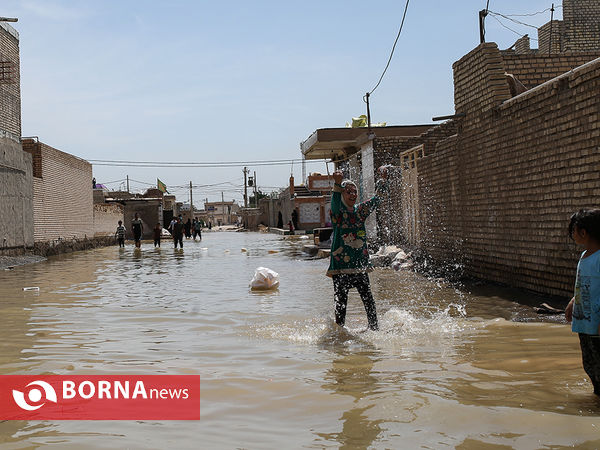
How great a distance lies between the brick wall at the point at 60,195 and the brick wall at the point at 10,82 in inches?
92.4

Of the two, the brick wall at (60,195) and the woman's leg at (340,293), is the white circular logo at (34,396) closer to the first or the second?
the woman's leg at (340,293)

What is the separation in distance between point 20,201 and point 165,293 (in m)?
13.8

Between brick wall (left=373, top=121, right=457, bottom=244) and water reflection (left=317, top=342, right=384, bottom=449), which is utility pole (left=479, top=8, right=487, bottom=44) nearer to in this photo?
brick wall (left=373, top=121, right=457, bottom=244)

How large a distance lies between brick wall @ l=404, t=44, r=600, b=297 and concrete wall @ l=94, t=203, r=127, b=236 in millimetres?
26599

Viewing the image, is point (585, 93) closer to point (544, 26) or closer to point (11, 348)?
point (11, 348)

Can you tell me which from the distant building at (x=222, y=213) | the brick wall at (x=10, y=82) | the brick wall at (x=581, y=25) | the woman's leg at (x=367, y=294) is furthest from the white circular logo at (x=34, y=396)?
the distant building at (x=222, y=213)

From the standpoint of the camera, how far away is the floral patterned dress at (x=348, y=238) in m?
6.37

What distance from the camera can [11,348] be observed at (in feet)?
19.5

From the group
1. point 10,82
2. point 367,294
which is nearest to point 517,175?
point 367,294

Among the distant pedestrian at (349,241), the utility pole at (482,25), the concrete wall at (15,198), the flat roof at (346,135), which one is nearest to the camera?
the distant pedestrian at (349,241)

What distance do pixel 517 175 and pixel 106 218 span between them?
1272 inches

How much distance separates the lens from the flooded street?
3.40 meters

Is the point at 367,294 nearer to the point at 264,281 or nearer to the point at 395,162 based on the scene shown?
the point at 264,281

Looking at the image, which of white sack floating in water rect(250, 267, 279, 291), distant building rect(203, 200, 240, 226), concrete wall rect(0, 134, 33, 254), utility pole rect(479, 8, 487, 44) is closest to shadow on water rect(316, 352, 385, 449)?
white sack floating in water rect(250, 267, 279, 291)
